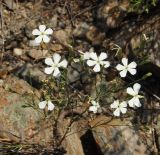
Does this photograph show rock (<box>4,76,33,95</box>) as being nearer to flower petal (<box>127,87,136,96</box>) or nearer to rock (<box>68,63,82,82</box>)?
rock (<box>68,63,82,82</box>)

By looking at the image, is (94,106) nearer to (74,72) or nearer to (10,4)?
(74,72)

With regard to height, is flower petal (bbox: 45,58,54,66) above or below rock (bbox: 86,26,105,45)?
below

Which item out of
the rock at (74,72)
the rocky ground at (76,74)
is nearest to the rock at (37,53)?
the rocky ground at (76,74)

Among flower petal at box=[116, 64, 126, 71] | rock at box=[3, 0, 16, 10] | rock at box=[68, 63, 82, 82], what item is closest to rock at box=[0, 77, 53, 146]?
rock at box=[68, 63, 82, 82]

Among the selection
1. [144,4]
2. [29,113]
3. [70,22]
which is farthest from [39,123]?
[144,4]

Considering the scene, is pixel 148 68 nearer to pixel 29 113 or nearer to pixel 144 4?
pixel 144 4

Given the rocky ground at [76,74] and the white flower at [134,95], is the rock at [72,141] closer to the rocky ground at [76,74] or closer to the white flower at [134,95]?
the rocky ground at [76,74]

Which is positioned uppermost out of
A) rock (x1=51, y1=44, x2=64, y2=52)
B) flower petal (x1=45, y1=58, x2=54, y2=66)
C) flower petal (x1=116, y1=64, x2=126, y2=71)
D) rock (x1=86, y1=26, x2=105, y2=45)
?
rock (x1=86, y1=26, x2=105, y2=45)

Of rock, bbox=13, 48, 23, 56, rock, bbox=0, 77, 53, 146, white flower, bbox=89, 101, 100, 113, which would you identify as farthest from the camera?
rock, bbox=13, 48, 23, 56
